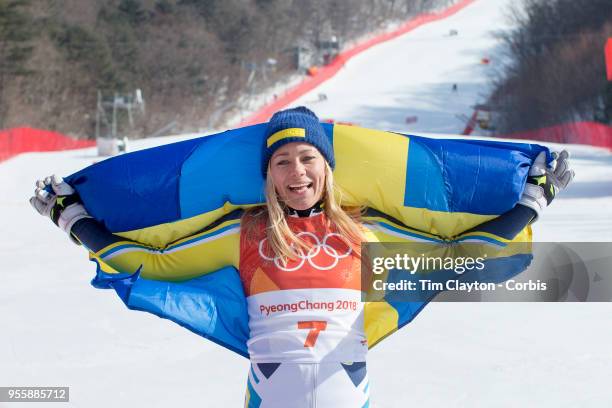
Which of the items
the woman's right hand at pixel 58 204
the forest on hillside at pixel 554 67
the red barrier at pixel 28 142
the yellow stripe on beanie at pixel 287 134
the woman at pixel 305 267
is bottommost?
the woman at pixel 305 267

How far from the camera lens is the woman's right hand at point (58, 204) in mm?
3605

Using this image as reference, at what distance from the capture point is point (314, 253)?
338 cm

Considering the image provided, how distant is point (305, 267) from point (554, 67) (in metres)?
48.4

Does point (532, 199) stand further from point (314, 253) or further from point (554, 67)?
point (554, 67)

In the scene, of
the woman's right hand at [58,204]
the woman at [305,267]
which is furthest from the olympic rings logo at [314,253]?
the woman's right hand at [58,204]

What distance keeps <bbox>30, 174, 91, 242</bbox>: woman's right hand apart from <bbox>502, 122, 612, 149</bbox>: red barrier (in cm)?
2436

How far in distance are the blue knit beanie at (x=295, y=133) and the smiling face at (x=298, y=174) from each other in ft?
0.07

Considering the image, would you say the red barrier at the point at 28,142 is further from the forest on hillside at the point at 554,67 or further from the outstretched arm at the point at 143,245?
the outstretched arm at the point at 143,245

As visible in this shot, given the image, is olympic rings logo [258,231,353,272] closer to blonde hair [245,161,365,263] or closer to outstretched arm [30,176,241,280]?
→ blonde hair [245,161,365,263]

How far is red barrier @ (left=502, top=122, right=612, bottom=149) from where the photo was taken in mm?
28578

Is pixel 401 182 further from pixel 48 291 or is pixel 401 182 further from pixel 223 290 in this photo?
pixel 48 291

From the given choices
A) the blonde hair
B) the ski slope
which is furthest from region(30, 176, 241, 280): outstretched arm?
the ski slope

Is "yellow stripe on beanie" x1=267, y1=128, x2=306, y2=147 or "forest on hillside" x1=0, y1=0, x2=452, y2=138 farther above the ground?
"forest on hillside" x1=0, y1=0, x2=452, y2=138

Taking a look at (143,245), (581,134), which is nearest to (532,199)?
(143,245)
